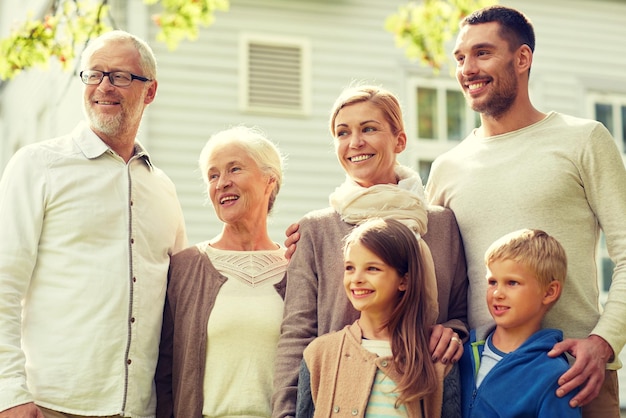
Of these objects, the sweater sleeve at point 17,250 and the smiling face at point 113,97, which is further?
the smiling face at point 113,97

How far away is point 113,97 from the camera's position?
12.7ft

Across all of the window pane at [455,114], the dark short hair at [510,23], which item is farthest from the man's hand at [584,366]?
the window pane at [455,114]

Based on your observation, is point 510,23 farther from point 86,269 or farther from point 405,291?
point 86,269

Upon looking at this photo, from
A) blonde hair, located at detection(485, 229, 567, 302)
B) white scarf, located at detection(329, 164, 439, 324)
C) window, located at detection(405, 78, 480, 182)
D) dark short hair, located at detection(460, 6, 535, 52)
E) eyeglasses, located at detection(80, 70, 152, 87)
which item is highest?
window, located at detection(405, 78, 480, 182)

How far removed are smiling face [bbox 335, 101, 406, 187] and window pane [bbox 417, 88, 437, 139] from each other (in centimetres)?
700

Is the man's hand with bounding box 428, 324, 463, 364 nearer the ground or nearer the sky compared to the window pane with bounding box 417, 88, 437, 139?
nearer the ground

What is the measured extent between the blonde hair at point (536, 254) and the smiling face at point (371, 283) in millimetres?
364

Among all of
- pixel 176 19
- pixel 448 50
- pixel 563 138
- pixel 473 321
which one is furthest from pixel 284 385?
pixel 448 50

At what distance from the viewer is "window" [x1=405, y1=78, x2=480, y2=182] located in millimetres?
10625

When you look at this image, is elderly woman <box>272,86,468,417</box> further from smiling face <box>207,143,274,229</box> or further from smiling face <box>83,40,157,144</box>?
smiling face <box>83,40,157,144</box>

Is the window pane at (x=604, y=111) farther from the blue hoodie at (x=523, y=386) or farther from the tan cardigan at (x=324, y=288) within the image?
the blue hoodie at (x=523, y=386)

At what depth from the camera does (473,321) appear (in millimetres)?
3770

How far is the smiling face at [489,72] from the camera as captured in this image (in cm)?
387

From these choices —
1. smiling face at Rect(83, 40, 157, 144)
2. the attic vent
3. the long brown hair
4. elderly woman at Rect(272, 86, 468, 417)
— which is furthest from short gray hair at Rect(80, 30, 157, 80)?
the attic vent
